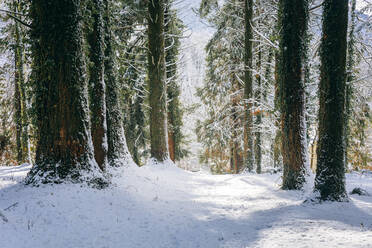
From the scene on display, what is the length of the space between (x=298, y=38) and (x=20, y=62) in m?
12.3

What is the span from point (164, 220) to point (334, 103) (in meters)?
4.41

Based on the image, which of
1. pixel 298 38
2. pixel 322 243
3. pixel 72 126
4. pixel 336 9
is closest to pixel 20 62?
pixel 72 126

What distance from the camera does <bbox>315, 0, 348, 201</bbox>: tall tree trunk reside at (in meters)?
5.57

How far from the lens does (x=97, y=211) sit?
4.82m

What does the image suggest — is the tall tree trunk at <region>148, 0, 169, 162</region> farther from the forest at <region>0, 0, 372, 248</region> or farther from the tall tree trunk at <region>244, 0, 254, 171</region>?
the tall tree trunk at <region>244, 0, 254, 171</region>

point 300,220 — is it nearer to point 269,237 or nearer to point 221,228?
point 269,237

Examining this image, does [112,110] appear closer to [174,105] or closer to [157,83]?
[157,83]

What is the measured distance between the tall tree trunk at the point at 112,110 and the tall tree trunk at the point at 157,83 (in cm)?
265

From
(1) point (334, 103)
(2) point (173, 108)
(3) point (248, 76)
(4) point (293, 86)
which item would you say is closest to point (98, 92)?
(4) point (293, 86)

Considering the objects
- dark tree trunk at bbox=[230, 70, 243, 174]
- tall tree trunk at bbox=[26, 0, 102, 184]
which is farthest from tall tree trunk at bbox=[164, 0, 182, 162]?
tall tree trunk at bbox=[26, 0, 102, 184]

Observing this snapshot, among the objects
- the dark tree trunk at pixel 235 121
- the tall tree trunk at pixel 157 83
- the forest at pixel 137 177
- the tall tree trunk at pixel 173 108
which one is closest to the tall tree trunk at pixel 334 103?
the forest at pixel 137 177

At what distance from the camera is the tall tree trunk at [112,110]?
795 centimetres

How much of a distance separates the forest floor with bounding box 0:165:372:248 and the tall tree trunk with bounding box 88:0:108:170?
1185mm

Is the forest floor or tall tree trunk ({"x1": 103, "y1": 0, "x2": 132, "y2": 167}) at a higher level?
tall tree trunk ({"x1": 103, "y1": 0, "x2": 132, "y2": 167})
